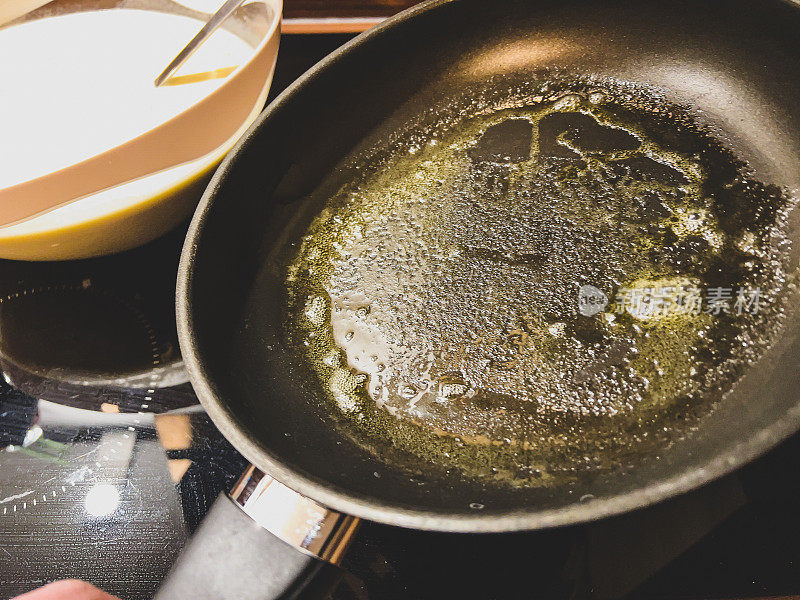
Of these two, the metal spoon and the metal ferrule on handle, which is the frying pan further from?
the metal spoon

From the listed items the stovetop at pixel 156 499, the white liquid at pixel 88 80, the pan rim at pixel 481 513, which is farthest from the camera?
the white liquid at pixel 88 80

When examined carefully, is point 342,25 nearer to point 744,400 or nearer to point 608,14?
point 608,14

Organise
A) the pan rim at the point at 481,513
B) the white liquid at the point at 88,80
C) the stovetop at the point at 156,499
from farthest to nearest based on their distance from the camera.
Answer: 1. the white liquid at the point at 88,80
2. the stovetop at the point at 156,499
3. the pan rim at the point at 481,513

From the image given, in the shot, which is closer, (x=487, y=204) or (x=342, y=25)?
(x=487, y=204)

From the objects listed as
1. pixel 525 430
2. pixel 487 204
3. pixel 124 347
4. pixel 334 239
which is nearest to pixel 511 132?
pixel 487 204
